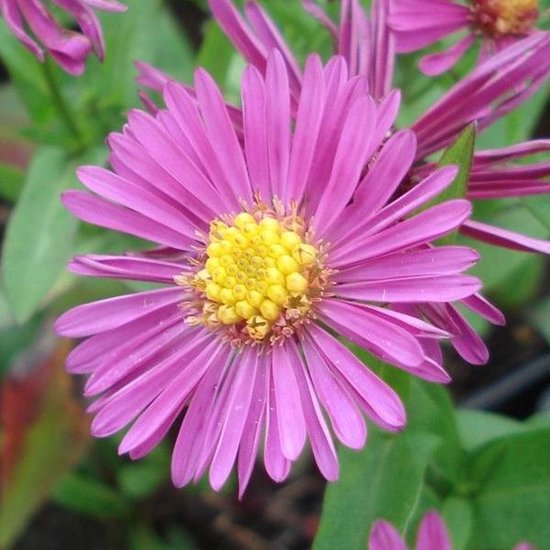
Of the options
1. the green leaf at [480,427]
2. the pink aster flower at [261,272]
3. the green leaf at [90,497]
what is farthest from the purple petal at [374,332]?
the green leaf at [90,497]

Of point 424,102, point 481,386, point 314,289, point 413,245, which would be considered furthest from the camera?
point 481,386

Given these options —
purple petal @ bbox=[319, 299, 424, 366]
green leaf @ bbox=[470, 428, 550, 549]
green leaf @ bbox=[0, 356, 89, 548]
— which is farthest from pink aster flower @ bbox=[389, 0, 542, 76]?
green leaf @ bbox=[0, 356, 89, 548]

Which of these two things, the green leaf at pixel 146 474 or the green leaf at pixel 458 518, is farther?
the green leaf at pixel 146 474

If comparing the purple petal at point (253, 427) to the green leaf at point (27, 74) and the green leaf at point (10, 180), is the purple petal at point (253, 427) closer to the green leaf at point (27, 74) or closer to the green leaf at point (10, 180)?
the green leaf at point (27, 74)

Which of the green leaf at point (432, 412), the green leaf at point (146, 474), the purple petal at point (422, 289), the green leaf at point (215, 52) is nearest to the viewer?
the purple petal at point (422, 289)

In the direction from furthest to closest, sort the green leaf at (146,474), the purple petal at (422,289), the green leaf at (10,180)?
the green leaf at (146,474) → the green leaf at (10,180) → the purple petal at (422,289)

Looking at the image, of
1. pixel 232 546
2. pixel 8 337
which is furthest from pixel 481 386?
pixel 8 337

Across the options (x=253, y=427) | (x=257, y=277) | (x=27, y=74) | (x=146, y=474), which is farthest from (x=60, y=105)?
(x=146, y=474)

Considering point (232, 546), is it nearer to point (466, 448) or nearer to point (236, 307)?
point (466, 448)
